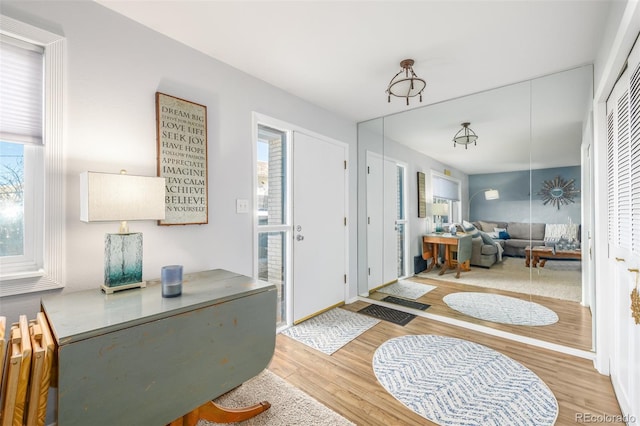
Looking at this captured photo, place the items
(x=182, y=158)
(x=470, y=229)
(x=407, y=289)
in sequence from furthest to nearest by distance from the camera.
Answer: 1. (x=407, y=289)
2. (x=470, y=229)
3. (x=182, y=158)

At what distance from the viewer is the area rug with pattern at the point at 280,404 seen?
155 centimetres

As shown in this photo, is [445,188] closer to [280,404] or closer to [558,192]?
[558,192]

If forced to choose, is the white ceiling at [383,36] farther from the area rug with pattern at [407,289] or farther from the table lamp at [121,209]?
the area rug with pattern at [407,289]

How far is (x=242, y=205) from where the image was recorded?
2336 mm

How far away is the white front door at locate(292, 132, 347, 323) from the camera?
283cm

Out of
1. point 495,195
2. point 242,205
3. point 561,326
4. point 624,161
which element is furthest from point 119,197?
point 561,326

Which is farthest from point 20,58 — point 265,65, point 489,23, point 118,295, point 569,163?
point 569,163

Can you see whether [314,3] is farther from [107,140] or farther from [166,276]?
[166,276]

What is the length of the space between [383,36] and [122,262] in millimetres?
2082

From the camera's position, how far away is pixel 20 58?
142cm

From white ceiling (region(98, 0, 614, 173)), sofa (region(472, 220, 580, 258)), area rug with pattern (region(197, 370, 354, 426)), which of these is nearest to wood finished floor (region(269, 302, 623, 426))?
area rug with pattern (region(197, 370, 354, 426))

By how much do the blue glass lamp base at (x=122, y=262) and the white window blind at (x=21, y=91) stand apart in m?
0.64

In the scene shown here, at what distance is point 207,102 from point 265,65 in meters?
0.55

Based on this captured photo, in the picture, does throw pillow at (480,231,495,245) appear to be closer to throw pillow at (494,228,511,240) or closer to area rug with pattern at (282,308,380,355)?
throw pillow at (494,228,511,240)
